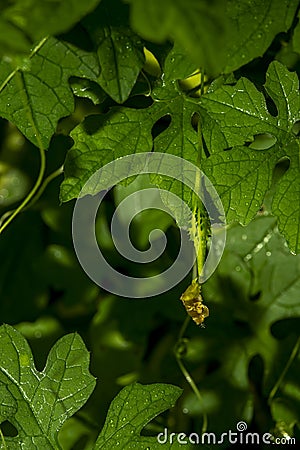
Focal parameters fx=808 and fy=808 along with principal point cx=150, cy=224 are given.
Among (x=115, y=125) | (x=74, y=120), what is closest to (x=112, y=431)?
(x=115, y=125)

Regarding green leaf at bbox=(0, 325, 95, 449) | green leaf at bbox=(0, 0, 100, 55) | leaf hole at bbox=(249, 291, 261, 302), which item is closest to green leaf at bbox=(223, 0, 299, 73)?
green leaf at bbox=(0, 0, 100, 55)

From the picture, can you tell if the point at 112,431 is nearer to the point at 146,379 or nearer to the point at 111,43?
the point at 111,43

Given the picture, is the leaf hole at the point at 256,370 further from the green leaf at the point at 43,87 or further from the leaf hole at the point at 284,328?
the green leaf at the point at 43,87

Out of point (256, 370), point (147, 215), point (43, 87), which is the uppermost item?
point (43, 87)

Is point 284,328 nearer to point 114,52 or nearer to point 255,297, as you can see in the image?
point 255,297

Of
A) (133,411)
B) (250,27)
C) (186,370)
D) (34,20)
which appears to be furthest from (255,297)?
(34,20)

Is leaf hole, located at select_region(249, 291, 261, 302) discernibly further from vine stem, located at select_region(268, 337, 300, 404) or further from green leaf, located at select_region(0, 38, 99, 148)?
green leaf, located at select_region(0, 38, 99, 148)

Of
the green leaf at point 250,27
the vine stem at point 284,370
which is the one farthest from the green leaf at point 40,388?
the vine stem at point 284,370
